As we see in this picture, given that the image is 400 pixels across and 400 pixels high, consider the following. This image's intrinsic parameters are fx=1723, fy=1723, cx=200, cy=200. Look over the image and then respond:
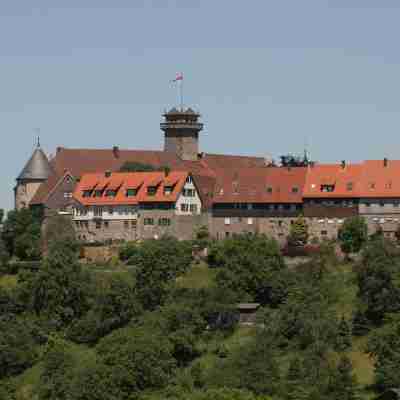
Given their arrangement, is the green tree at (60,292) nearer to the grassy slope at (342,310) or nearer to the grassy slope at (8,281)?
the grassy slope at (8,281)

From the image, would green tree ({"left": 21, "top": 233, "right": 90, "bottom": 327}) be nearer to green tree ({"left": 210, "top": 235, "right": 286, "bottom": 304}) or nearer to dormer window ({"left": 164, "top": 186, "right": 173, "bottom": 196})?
green tree ({"left": 210, "top": 235, "right": 286, "bottom": 304})

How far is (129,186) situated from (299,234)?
15512mm

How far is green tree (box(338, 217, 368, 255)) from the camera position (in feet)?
374

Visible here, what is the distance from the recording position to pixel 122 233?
126 metres

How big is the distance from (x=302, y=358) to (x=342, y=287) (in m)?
13.0

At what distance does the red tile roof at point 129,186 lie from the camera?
125 m

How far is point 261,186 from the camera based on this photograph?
12369 centimetres

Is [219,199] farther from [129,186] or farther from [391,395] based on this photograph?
[391,395]

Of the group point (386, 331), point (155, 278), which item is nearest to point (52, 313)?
point (155, 278)

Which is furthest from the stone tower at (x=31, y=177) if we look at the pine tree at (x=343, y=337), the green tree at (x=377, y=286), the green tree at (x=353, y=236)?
the pine tree at (x=343, y=337)

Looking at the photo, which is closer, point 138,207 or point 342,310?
point 342,310

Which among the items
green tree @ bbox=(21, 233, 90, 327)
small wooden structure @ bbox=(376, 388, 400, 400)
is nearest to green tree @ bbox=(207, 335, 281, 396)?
small wooden structure @ bbox=(376, 388, 400, 400)

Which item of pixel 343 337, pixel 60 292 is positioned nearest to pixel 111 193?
pixel 60 292

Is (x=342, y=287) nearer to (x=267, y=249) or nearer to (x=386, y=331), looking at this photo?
(x=267, y=249)
